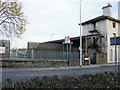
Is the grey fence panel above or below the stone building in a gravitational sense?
below

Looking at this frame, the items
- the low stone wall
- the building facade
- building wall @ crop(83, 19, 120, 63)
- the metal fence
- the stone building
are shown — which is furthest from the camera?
building wall @ crop(83, 19, 120, 63)

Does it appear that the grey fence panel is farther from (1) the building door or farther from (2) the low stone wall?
(1) the building door

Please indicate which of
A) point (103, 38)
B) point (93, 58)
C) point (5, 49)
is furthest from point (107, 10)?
point (5, 49)

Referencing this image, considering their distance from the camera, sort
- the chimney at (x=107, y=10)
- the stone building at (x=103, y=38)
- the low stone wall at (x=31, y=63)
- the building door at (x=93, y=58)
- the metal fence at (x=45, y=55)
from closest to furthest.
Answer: the low stone wall at (x=31, y=63) → the metal fence at (x=45, y=55) → the building door at (x=93, y=58) → the stone building at (x=103, y=38) → the chimney at (x=107, y=10)

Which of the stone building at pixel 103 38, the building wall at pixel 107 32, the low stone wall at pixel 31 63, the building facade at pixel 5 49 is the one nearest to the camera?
the low stone wall at pixel 31 63

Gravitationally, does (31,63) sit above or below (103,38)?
below

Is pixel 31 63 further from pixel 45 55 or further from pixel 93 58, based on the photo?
pixel 93 58

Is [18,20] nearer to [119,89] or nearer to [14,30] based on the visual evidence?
[14,30]

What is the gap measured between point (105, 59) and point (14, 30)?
18.7m

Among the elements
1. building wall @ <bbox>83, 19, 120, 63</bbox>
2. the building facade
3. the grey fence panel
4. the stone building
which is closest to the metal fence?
the grey fence panel

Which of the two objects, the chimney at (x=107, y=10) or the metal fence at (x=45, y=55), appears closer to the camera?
the metal fence at (x=45, y=55)

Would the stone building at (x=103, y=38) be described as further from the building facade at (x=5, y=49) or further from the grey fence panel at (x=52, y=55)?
the building facade at (x=5, y=49)

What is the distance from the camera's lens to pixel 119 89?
486 cm

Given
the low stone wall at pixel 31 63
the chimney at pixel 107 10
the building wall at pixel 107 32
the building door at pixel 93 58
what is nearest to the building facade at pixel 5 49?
the low stone wall at pixel 31 63
